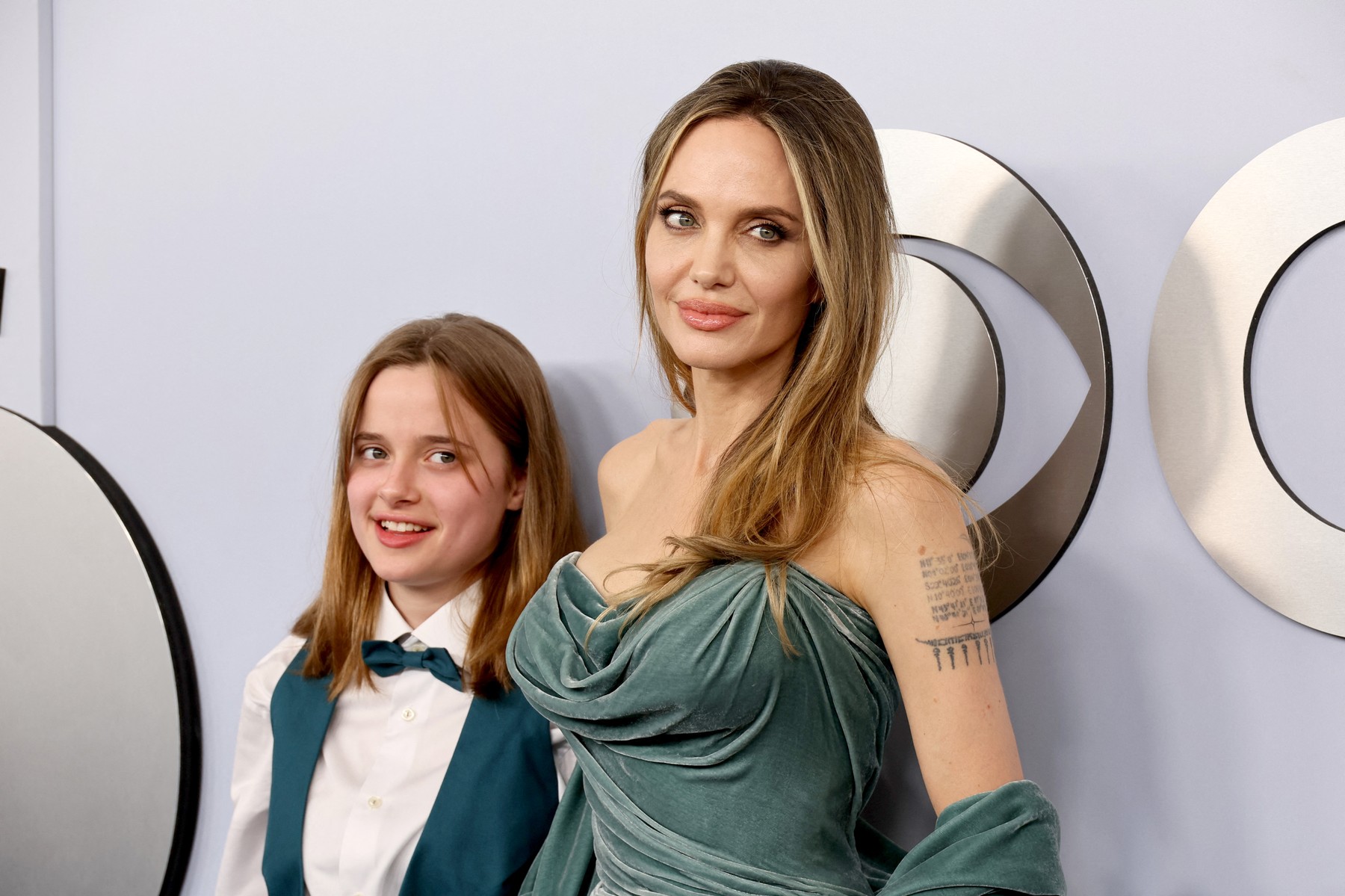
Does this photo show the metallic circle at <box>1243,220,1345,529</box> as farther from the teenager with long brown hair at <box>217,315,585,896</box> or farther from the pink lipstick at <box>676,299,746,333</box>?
the teenager with long brown hair at <box>217,315,585,896</box>

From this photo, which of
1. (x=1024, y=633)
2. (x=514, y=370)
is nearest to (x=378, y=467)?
(x=514, y=370)

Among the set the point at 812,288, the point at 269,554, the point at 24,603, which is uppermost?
the point at 812,288

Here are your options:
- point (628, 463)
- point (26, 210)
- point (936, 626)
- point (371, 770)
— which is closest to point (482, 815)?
point (371, 770)

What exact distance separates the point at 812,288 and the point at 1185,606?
519 millimetres

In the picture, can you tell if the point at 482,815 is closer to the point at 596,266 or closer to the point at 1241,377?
the point at 596,266

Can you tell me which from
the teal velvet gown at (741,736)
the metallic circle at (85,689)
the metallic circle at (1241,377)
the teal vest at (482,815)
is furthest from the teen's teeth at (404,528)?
the metallic circle at (1241,377)

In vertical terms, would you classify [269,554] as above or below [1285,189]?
below

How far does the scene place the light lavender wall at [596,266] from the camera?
3.68 feet

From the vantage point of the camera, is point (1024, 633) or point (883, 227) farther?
point (1024, 633)

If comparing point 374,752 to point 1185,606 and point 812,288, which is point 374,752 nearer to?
point 812,288

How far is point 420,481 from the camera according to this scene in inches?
52.7

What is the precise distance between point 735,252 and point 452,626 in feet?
2.11

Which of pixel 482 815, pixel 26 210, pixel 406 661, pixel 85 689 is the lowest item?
pixel 85 689

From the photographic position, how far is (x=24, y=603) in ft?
6.12
